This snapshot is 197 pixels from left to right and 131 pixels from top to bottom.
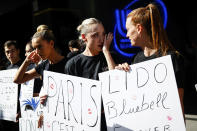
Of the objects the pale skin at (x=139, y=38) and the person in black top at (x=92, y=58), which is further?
the person in black top at (x=92, y=58)

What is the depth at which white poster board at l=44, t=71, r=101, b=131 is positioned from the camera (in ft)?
6.45

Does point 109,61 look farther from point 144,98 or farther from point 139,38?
point 144,98

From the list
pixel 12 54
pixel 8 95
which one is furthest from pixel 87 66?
pixel 12 54

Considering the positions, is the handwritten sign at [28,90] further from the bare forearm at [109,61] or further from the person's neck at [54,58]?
the bare forearm at [109,61]

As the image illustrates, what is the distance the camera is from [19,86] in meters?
3.28

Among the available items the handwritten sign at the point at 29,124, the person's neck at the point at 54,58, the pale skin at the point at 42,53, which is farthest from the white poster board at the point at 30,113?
the person's neck at the point at 54,58

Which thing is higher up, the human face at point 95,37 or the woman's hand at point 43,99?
the human face at point 95,37

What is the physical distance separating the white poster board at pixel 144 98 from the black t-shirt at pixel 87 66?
0.20 metres

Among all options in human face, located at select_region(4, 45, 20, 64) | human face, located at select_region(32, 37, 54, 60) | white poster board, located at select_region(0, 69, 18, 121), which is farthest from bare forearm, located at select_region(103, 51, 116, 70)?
human face, located at select_region(4, 45, 20, 64)

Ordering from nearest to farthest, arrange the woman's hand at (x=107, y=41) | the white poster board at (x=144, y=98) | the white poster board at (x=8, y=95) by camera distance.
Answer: the white poster board at (x=144, y=98) < the woman's hand at (x=107, y=41) < the white poster board at (x=8, y=95)

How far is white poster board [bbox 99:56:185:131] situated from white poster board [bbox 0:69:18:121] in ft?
5.39

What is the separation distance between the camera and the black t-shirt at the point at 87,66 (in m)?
2.15

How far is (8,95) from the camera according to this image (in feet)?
10.9

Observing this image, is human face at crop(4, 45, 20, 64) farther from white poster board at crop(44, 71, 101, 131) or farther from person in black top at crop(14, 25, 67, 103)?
white poster board at crop(44, 71, 101, 131)
